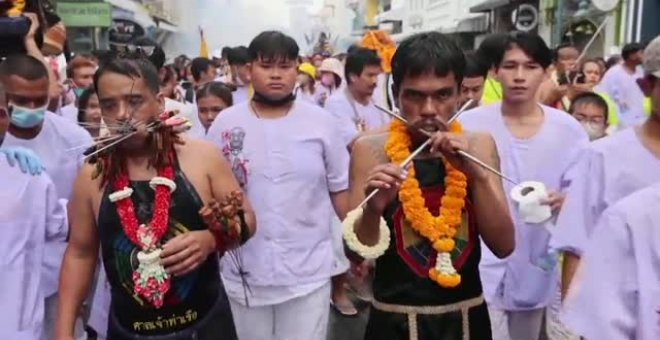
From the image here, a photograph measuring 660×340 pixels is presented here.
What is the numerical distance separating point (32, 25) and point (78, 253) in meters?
2.01

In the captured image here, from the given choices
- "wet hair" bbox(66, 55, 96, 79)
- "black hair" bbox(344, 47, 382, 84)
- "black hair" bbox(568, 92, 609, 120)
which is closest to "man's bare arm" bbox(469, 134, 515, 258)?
"black hair" bbox(568, 92, 609, 120)

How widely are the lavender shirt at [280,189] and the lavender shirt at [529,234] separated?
887 mm

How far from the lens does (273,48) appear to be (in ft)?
14.4

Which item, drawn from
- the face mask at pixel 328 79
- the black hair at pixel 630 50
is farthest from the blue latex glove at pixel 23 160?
the face mask at pixel 328 79

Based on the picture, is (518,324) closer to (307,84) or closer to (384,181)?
(384,181)

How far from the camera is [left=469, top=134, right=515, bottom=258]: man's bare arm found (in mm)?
2811

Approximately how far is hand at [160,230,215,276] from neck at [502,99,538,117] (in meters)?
1.95

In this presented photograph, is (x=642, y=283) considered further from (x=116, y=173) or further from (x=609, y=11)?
(x=609, y=11)

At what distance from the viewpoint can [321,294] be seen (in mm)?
4406

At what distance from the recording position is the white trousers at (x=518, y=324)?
419 cm

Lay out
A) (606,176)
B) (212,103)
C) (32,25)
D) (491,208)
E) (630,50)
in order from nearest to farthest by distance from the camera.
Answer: (491,208), (606,176), (32,25), (212,103), (630,50)

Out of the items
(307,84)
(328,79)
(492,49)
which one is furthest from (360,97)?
(328,79)

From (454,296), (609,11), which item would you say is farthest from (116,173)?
(609,11)

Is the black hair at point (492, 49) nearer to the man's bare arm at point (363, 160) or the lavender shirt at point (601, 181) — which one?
the lavender shirt at point (601, 181)
